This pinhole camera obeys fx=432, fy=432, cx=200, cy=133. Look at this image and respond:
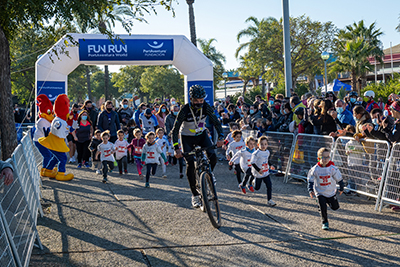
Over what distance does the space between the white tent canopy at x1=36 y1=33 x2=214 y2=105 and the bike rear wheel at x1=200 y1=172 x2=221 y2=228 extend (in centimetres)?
1034

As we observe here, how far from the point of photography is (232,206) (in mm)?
7668

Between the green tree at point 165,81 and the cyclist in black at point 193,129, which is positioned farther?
the green tree at point 165,81

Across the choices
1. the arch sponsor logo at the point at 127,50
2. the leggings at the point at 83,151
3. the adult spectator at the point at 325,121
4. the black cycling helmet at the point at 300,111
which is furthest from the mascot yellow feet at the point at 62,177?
the arch sponsor logo at the point at 127,50

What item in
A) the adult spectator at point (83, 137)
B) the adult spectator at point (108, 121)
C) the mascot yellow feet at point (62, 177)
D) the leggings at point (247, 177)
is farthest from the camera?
the adult spectator at point (83, 137)

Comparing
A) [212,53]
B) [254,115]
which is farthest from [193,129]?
[212,53]

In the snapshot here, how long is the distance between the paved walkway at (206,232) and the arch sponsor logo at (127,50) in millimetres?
7910

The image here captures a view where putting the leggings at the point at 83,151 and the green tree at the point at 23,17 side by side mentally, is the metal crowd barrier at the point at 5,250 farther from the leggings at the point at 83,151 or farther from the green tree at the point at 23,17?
the leggings at the point at 83,151

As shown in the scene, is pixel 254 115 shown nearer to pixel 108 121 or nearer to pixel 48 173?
pixel 108 121

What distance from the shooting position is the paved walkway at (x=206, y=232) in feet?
16.0

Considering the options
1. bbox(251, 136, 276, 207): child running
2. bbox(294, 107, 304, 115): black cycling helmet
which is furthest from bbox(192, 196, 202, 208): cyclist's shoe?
bbox(294, 107, 304, 115): black cycling helmet

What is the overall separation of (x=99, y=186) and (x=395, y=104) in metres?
6.34

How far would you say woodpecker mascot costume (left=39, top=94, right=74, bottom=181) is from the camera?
1031 cm

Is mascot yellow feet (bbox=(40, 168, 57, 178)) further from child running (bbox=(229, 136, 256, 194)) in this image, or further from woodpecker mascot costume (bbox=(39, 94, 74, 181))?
child running (bbox=(229, 136, 256, 194))

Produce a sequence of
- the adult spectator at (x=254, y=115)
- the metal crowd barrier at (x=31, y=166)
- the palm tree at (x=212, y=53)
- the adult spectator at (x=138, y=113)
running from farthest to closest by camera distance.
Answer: the palm tree at (x=212, y=53)
the adult spectator at (x=138, y=113)
the adult spectator at (x=254, y=115)
the metal crowd barrier at (x=31, y=166)
